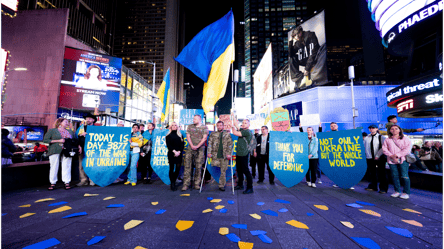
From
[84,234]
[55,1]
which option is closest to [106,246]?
[84,234]

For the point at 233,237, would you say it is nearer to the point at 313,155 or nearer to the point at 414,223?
the point at 414,223

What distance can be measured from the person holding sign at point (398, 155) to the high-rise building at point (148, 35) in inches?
3319

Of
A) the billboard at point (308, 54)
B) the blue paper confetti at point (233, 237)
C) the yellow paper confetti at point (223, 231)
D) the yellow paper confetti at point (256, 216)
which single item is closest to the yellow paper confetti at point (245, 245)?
the blue paper confetti at point (233, 237)

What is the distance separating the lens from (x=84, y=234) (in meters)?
2.82

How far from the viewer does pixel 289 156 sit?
6.03m

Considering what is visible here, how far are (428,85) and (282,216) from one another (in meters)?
11.6

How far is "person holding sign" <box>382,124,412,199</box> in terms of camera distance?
4926 mm

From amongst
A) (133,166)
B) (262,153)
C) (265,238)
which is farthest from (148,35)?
(265,238)

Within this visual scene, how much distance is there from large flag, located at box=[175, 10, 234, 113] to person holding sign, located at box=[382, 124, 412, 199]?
474cm

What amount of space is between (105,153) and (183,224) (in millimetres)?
4112

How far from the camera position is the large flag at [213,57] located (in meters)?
5.93

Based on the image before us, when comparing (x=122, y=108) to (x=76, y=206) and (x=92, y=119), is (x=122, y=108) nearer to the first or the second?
(x=92, y=119)

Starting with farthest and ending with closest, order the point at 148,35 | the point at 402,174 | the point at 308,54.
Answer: the point at 148,35
the point at 308,54
the point at 402,174

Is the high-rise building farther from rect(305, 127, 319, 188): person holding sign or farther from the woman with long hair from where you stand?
rect(305, 127, 319, 188): person holding sign
